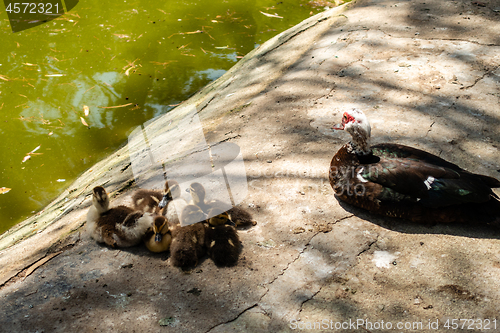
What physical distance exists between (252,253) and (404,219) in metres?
1.26

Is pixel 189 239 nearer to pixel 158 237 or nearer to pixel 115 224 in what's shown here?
pixel 158 237

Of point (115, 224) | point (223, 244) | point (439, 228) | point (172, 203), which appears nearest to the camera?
point (223, 244)

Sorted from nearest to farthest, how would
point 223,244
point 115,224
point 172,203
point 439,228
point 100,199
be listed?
point 223,244
point 439,228
point 115,224
point 100,199
point 172,203

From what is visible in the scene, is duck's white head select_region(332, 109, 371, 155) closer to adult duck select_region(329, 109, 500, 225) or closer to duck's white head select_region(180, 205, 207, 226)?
adult duck select_region(329, 109, 500, 225)

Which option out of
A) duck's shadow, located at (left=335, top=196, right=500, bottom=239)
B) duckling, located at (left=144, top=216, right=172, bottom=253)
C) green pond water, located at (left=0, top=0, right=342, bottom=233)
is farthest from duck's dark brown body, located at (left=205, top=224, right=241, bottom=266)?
green pond water, located at (left=0, top=0, right=342, bottom=233)

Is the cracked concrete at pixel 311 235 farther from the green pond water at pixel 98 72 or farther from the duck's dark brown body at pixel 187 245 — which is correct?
the green pond water at pixel 98 72

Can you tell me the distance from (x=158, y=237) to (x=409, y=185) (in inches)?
78.4

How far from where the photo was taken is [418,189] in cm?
279

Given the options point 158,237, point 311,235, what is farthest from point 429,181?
point 158,237

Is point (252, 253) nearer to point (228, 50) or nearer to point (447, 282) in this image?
point (447, 282)

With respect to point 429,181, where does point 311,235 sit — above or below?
below

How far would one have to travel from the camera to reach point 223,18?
9.14 metres

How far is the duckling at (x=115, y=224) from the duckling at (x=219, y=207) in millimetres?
424

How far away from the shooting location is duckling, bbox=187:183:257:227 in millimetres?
3036
